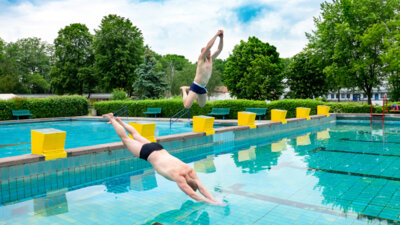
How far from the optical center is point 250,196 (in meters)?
5.34

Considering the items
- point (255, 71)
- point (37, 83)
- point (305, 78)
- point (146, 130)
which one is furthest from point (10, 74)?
point (146, 130)

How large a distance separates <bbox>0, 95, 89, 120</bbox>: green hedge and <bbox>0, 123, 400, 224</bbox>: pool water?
1878 cm

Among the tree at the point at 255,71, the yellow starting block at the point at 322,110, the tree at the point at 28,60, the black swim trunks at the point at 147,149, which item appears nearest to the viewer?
the black swim trunks at the point at 147,149

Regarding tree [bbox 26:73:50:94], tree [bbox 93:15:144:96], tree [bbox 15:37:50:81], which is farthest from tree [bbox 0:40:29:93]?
tree [bbox 93:15:144:96]

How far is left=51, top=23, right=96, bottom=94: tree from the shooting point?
40.2 m

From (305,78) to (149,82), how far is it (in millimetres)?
18415

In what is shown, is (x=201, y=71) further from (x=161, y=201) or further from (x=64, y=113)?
(x=64, y=113)

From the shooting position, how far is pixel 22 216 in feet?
15.1

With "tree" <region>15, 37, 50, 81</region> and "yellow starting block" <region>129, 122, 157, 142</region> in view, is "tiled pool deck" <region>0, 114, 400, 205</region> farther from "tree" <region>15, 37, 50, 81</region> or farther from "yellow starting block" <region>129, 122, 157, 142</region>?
"tree" <region>15, 37, 50, 81</region>

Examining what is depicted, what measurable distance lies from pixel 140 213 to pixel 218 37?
321cm

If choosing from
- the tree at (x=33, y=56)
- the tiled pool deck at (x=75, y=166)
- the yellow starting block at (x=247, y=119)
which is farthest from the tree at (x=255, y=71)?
the tree at (x=33, y=56)

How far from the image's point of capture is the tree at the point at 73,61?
1583 inches

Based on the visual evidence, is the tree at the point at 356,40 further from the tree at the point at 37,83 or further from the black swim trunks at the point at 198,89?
the tree at the point at 37,83

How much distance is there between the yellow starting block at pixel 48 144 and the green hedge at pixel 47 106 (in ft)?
59.0
